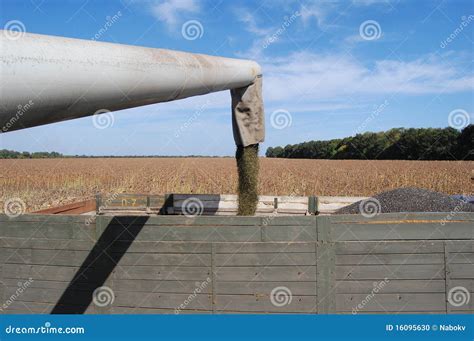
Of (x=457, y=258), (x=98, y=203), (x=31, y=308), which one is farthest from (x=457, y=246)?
(x=98, y=203)

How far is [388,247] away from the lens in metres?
3.56

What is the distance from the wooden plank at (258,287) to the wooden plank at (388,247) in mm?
432

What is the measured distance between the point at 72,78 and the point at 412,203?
5.38 meters

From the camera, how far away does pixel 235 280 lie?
3.56m

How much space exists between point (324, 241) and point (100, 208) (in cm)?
456

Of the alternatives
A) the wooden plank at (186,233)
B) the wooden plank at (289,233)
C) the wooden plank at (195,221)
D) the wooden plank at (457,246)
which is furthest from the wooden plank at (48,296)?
the wooden plank at (457,246)

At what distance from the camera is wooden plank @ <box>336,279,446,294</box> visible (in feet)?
11.6

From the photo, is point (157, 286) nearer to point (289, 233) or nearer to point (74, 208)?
point (289, 233)

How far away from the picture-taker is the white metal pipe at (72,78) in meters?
1.10

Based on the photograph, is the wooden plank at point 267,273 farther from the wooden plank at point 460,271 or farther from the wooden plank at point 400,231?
the wooden plank at point 460,271

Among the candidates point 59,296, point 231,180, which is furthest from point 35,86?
point 231,180

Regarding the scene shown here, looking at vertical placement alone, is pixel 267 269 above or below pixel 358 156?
below

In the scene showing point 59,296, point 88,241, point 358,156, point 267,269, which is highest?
point 358,156

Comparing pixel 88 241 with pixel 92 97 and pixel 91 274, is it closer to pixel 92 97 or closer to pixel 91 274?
pixel 91 274
